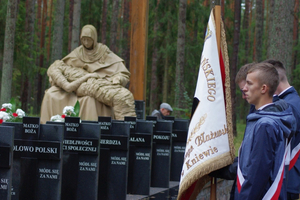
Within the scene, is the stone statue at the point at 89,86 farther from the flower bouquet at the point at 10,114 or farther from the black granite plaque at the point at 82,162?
the black granite plaque at the point at 82,162

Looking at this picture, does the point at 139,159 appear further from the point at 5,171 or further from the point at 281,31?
the point at 281,31

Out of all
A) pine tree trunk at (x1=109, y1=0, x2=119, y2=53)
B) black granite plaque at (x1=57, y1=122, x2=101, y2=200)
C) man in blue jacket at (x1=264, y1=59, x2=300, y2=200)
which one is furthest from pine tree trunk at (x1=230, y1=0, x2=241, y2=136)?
man in blue jacket at (x1=264, y1=59, x2=300, y2=200)

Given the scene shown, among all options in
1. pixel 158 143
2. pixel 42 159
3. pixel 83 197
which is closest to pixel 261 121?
pixel 42 159

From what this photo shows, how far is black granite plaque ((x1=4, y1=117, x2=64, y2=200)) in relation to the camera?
433cm

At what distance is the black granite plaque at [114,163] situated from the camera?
5324 millimetres

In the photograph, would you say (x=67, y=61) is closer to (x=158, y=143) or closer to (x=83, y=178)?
(x=158, y=143)

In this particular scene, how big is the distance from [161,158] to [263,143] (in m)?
3.89

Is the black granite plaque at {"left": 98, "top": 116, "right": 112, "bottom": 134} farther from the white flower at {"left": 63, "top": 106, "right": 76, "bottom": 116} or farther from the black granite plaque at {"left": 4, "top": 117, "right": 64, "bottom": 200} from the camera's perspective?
the black granite plaque at {"left": 4, "top": 117, "right": 64, "bottom": 200}

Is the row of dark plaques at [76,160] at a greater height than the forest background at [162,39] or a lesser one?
lesser

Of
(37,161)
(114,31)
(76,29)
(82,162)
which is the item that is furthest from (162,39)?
(37,161)

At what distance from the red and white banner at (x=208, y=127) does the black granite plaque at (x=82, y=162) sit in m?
1.67

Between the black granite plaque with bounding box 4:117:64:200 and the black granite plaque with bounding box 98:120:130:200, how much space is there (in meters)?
1.06

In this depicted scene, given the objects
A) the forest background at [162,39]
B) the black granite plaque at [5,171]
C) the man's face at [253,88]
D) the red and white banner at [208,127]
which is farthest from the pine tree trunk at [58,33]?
the man's face at [253,88]

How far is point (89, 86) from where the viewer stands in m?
7.76
